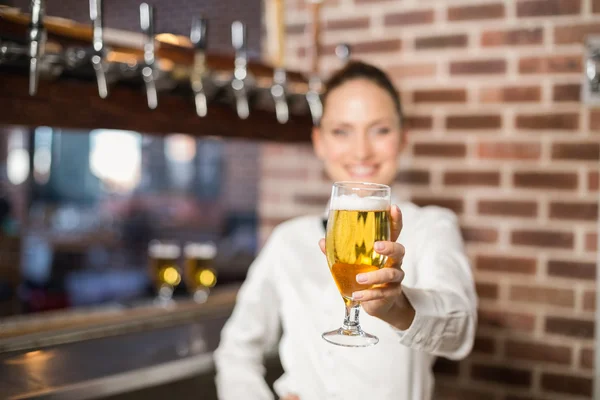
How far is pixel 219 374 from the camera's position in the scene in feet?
5.49

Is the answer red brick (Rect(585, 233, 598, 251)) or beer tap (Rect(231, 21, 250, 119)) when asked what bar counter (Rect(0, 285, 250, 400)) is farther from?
red brick (Rect(585, 233, 598, 251))

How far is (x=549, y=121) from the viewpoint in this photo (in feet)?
6.29

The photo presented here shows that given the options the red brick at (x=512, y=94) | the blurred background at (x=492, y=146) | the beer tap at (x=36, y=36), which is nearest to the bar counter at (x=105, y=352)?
the blurred background at (x=492, y=146)

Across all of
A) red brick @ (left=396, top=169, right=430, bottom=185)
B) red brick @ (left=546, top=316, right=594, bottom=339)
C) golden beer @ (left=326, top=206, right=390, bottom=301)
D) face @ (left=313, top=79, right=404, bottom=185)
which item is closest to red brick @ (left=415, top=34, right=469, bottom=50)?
red brick @ (left=396, top=169, right=430, bottom=185)

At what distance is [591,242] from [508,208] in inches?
9.8

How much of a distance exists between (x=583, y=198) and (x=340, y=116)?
0.84 meters

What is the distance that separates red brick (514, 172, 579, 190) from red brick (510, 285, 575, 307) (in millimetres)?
302

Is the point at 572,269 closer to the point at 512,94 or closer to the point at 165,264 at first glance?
the point at 512,94

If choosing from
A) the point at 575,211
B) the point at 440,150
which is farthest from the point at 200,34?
the point at 575,211

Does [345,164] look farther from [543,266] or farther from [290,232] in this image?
[543,266]

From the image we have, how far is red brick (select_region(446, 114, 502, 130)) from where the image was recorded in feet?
6.57

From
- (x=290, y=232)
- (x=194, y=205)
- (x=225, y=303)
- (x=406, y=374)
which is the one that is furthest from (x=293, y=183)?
(x=194, y=205)

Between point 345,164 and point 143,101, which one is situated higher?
point 143,101

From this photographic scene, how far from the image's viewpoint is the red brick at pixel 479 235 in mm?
2014
